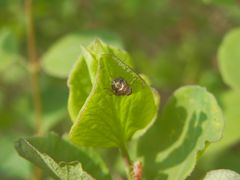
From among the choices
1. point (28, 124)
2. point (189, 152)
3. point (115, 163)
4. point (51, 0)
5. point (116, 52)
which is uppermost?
point (51, 0)

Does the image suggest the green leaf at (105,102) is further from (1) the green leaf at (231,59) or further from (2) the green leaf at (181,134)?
(1) the green leaf at (231,59)

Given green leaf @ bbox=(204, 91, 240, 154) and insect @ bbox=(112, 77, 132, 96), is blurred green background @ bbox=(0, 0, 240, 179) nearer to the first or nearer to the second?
green leaf @ bbox=(204, 91, 240, 154)

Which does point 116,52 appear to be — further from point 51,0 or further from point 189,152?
point 51,0

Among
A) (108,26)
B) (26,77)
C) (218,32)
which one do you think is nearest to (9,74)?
(26,77)

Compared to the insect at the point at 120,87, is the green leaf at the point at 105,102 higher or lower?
higher

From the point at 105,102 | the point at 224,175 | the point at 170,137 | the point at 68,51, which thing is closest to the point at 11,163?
the point at 68,51

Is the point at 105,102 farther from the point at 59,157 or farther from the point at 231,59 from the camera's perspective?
the point at 231,59

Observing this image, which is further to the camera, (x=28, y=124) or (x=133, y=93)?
(x=28, y=124)

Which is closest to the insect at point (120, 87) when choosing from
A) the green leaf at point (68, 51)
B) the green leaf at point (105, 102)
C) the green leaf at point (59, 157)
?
the green leaf at point (105, 102)
